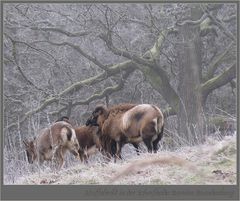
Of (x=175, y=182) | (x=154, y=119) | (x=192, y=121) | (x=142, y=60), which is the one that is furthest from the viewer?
(x=142, y=60)

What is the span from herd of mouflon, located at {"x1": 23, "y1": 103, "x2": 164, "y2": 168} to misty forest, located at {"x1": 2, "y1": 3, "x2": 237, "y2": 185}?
1699 millimetres

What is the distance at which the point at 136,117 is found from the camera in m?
13.8

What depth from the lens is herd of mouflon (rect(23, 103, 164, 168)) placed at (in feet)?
44.9

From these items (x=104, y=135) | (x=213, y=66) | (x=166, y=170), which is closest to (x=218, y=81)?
(x=213, y=66)

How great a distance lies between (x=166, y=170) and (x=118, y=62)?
23.7 ft

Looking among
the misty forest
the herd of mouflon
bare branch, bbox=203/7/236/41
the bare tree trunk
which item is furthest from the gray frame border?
bare branch, bbox=203/7/236/41

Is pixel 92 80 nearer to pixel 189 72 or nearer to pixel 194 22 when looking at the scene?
pixel 189 72

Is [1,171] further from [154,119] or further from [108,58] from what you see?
[108,58]

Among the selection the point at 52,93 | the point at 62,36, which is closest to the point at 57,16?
the point at 62,36

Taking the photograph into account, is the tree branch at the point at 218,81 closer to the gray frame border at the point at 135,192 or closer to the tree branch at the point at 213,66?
the tree branch at the point at 213,66

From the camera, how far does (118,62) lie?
63.1ft

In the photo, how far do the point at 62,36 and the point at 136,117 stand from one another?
20.3ft

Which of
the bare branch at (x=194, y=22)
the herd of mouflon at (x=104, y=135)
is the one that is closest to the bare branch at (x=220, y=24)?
the bare branch at (x=194, y=22)

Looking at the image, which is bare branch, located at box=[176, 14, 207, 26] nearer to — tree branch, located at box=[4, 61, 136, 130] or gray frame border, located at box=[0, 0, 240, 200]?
tree branch, located at box=[4, 61, 136, 130]
